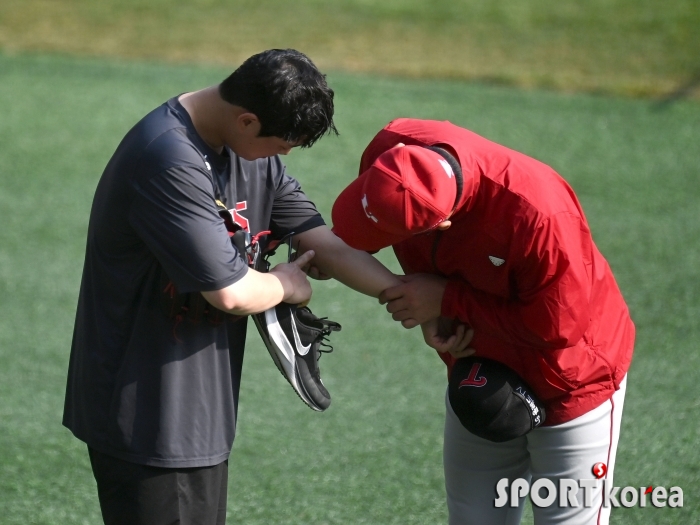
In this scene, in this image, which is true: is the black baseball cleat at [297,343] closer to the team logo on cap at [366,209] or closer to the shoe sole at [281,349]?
the shoe sole at [281,349]

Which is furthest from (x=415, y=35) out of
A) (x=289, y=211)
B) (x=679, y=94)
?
(x=289, y=211)

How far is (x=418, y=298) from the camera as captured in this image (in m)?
2.38

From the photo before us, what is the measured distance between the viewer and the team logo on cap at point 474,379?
2.37m

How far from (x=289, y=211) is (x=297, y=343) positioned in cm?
39

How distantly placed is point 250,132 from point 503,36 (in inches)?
393

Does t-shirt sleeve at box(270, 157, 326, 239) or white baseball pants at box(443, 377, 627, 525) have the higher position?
t-shirt sleeve at box(270, 157, 326, 239)

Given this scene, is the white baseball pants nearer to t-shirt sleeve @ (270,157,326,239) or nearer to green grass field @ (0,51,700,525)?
t-shirt sleeve @ (270,157,326,239)

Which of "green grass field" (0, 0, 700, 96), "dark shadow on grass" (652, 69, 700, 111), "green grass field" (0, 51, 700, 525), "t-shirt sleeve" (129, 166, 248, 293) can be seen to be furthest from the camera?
"green grass field" (0, 0, 700, 96)

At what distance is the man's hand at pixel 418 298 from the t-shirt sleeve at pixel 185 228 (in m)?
0.56

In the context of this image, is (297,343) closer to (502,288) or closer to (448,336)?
(448,336)

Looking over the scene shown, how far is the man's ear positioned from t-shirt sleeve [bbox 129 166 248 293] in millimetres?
155

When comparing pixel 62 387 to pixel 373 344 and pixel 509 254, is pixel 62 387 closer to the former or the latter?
pixel 373 344

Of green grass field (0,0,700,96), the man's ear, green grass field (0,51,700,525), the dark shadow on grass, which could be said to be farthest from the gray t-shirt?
green grass field (0,0,700,96)

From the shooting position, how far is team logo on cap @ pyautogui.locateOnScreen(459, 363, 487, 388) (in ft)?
7.78
